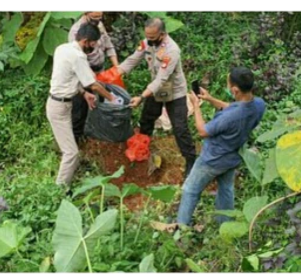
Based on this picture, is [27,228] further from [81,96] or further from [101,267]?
[81,96]

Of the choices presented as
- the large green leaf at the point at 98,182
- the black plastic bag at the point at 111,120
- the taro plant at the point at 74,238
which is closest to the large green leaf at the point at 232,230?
the large green leaf at the point at 98,182

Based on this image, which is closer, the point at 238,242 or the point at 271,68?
the point at 238,242

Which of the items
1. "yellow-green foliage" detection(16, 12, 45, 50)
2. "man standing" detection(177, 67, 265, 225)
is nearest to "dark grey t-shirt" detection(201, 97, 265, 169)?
"man standing" detection(177, 67, 265, 225)

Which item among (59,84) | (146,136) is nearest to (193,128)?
(146,136)

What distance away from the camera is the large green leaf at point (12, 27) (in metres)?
7.34

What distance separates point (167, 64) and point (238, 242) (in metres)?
1.38

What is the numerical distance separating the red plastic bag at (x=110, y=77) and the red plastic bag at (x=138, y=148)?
0.41 m

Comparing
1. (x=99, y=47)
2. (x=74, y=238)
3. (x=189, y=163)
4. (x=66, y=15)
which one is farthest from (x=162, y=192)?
(x=66, y=15)

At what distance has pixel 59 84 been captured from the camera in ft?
19.4

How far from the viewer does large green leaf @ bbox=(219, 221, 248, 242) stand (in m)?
5.15

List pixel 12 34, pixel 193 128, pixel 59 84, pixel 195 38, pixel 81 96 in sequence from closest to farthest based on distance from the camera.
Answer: pixel 59 84 < pixel 81 96 < pixel 193 128 < pixel 12 34 < pixel 195 38

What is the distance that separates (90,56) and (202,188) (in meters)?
1.52

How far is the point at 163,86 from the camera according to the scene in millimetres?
6152

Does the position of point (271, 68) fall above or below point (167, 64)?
below
